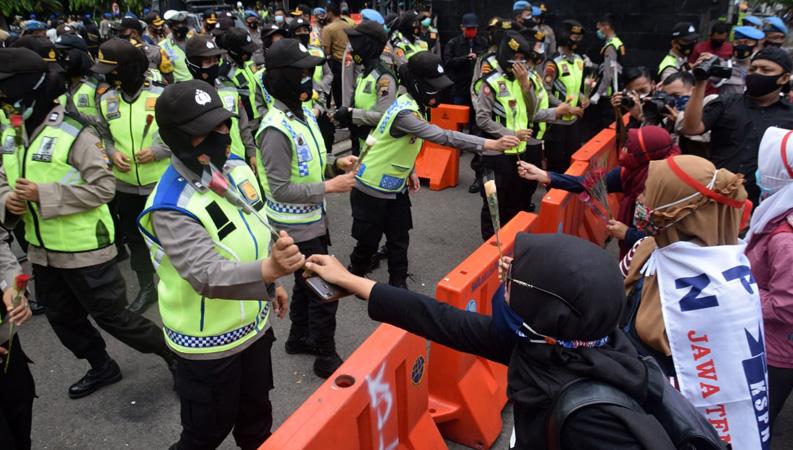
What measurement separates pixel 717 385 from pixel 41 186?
3927mm

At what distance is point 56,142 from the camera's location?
3754 millimetres

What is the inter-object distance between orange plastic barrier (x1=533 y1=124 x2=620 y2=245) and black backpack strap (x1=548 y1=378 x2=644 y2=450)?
3105mm

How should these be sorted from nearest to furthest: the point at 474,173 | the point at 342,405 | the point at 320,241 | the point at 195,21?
1. the point at 342,405
2. the point at 320,241
3. the point at 474,173
4. the point at 195,21

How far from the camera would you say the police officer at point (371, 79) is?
20.8ft

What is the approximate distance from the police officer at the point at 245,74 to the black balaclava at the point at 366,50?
5.04 feet

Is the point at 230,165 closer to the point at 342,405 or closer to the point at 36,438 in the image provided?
the point at 342,405

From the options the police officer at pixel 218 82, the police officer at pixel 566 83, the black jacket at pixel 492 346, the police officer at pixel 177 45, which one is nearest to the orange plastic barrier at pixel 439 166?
the police officer at pixel 566 83

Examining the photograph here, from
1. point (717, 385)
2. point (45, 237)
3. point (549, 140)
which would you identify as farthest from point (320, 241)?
point (549, 140)

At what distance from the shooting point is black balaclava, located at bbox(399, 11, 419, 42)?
1029 cm

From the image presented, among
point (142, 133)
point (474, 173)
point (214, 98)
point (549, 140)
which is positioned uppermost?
point (214, 98)

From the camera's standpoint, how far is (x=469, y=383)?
378 centimetres

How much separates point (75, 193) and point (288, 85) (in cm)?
154

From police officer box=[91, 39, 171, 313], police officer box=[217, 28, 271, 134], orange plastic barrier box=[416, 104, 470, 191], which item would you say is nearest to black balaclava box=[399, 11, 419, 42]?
orange plastic barrier box=[416, 104, 470, 191]

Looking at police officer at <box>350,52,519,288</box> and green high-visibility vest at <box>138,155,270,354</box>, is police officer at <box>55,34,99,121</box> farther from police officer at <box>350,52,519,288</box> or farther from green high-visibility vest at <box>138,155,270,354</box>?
green high-visibility vest at <box>138,155,270,354</box>
